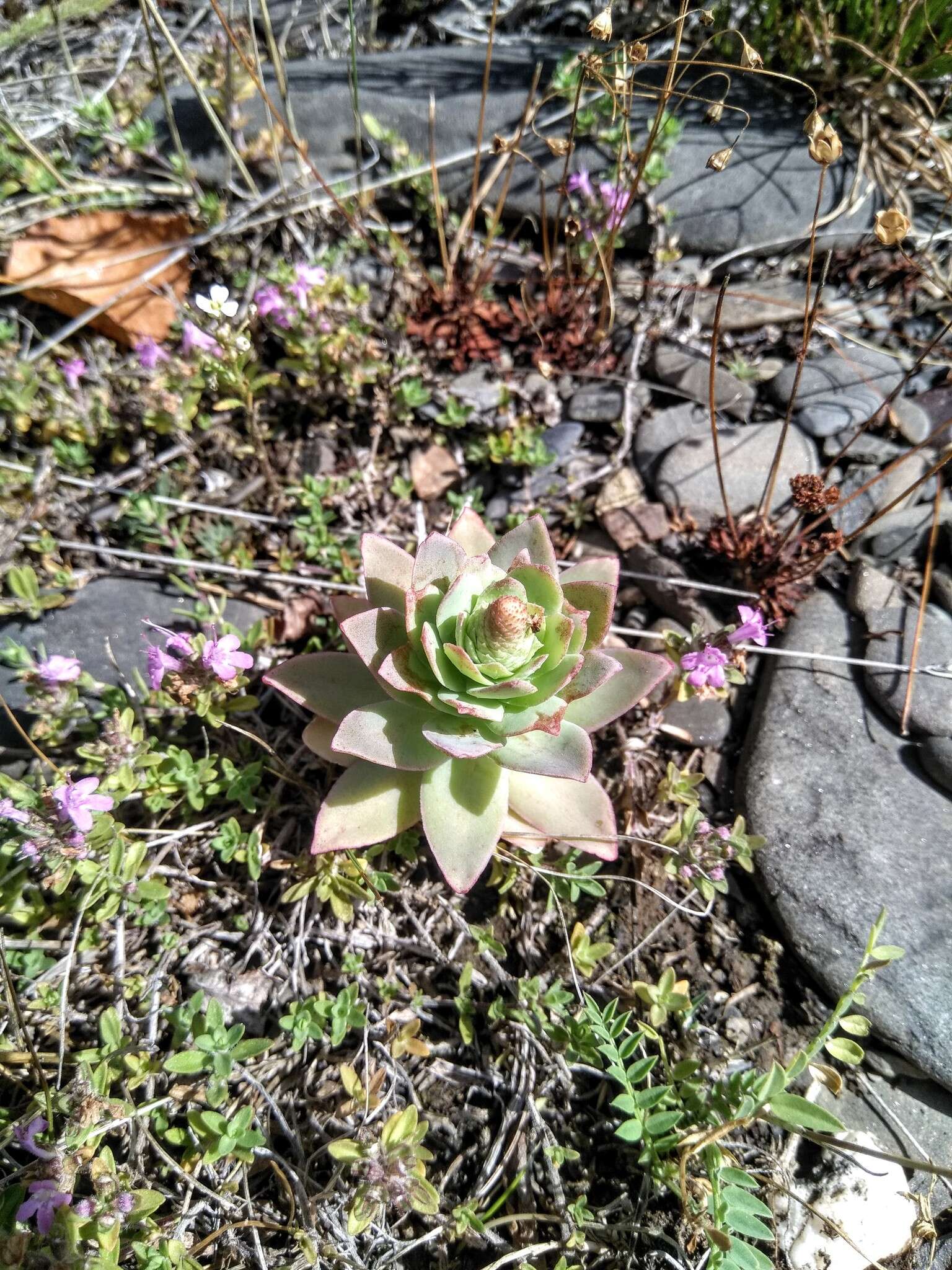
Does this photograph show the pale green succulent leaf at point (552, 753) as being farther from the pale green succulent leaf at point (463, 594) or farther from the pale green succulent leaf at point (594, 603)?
the pale green succulent leaf at point (463, 594)

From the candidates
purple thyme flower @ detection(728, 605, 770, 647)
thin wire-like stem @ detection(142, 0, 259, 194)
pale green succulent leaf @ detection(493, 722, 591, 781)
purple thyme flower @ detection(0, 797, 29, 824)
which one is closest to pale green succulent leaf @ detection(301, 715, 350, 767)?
pale green succulent leaf @ detection(493, 722, 591, 781)

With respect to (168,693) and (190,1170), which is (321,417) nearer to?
(168,693)

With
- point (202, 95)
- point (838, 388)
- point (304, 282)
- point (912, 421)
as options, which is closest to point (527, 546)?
point (304, 282)

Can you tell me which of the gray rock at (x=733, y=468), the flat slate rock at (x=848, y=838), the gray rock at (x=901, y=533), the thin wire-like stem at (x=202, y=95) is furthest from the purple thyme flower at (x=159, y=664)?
the gray rock at (x=901, y=533)

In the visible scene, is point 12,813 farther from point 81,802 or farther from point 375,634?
point 375,634

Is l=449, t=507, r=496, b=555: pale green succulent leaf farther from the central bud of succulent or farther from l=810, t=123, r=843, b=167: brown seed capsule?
l=810, t=123, r=843, b=167: brown seed capsule

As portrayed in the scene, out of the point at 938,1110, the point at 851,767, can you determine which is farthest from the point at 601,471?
the point at 938,1110
